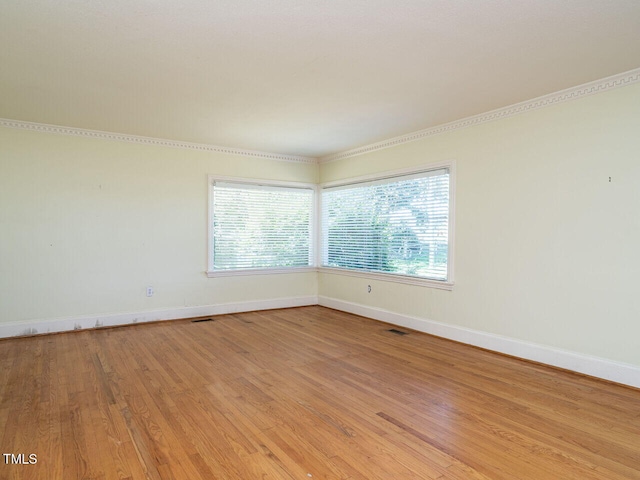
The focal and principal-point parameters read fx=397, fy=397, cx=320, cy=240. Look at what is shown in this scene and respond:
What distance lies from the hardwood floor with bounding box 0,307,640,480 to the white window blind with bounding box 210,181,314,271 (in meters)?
1.94

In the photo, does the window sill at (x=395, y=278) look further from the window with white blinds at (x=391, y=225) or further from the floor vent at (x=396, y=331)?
the floor vent at (x=396, y=331)

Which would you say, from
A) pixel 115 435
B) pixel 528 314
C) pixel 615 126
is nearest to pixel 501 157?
pixel 615 126

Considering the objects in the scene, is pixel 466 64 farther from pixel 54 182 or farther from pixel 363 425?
pixel 54 182

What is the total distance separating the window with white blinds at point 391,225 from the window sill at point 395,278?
0.05 metres

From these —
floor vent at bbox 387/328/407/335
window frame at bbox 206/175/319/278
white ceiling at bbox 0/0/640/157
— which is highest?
white ceiling at bbox 0/0/640/157

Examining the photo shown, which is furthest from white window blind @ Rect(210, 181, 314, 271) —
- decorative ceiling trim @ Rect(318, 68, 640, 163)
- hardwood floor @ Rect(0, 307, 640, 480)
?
hardwood floor @ Rect(0, 307, 640, 480)

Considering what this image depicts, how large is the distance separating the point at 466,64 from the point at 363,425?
2705 millimetres

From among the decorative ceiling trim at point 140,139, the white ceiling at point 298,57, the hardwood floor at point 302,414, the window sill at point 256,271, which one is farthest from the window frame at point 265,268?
Answer: the hardwood floor at point 302,414

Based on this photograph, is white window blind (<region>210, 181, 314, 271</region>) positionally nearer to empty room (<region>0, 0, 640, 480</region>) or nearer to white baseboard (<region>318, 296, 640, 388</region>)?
empty room (<region>0, 0, 640, 480</region>)

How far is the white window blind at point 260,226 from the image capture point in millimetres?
5980

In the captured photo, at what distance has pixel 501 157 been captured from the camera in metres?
4.12

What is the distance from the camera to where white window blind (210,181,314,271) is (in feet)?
19.6

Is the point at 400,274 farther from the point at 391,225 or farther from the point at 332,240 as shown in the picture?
the point at 332,240

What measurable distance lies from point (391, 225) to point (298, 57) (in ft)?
9.85
